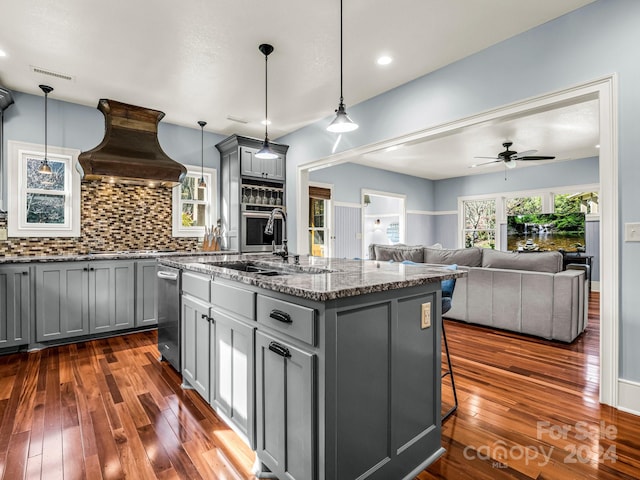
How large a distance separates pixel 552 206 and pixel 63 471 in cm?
875

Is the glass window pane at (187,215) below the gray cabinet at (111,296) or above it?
above

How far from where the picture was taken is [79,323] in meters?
3.63

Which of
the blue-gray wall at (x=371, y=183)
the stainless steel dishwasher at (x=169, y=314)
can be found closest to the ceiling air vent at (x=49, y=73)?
the stainless steel dishwasher at (x=169, y=314)

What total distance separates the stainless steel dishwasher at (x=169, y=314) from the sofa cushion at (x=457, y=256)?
11.0 feet

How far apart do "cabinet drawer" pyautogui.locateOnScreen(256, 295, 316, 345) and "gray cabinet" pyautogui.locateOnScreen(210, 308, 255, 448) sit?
0.15 meters

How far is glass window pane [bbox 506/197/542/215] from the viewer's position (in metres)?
7.69

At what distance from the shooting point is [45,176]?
13.3ft

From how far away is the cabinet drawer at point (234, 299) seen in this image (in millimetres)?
1699

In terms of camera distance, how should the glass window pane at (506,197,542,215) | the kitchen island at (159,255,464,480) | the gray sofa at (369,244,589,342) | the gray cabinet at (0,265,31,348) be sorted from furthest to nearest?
the glass window pane at (506,197,542,215)
the gray sofa at (369,244,589,342)
the gray cabinet at (0,265,31,348)
the kitchen island at (159,255,464,480)

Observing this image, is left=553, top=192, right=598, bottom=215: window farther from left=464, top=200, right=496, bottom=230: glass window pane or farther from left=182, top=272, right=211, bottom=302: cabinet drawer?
left=182, top=272, right=211, bottom=302: cabinet drawer

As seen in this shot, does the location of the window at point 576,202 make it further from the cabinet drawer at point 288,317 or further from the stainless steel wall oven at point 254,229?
the cabinet drawer at point 288,317

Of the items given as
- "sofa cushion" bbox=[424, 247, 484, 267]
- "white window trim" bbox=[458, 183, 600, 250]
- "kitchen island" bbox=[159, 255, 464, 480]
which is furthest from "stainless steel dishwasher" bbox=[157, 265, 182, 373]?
"white window trim" bbox=[458, 183, 600, 250]

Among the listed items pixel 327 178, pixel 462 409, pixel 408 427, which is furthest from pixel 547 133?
pixel 408 427

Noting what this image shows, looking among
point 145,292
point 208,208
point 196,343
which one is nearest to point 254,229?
point 208,208
